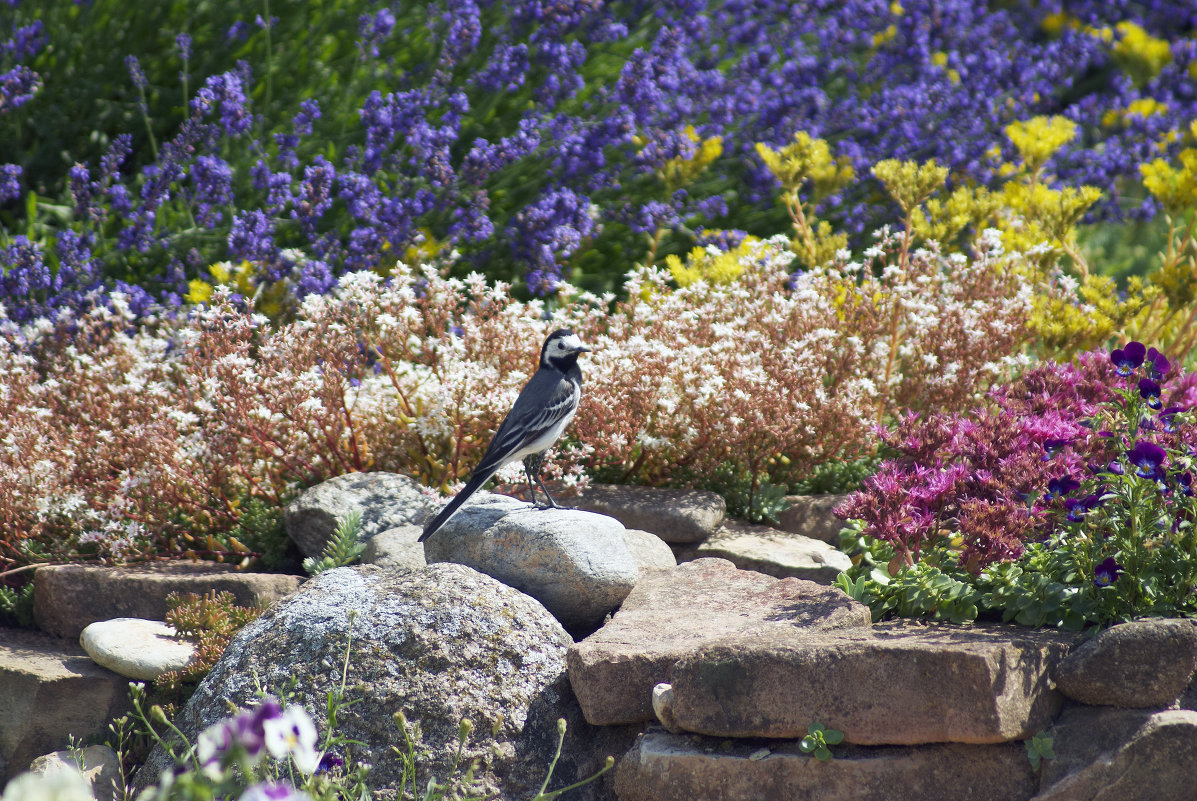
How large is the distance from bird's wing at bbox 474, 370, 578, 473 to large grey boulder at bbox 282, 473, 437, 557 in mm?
663

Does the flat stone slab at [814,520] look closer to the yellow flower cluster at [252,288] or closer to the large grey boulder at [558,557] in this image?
the large grey boulder at [558,557]

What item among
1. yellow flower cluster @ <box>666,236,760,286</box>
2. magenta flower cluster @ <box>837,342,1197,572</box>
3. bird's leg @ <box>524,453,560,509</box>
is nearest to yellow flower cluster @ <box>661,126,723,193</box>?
yellow flower cluster @ <box>666,236,760,286</box>

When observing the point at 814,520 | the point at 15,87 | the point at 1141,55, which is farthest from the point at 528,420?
the point at 1141,55

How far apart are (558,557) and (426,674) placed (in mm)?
687

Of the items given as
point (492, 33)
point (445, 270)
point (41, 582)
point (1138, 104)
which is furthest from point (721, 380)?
point (1138, 104)

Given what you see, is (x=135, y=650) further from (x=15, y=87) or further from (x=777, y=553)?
(x=15, y=87)

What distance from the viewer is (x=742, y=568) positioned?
14.8 ft

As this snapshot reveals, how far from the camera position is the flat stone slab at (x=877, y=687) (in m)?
2.84

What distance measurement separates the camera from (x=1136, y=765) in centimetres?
275

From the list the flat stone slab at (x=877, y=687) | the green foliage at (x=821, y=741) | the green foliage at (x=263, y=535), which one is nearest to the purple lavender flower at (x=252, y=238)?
the green foliage at (x=263, y=535)

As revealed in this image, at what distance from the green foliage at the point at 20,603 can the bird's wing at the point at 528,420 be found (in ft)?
7.20

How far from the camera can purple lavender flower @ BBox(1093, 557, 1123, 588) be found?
10.1ft

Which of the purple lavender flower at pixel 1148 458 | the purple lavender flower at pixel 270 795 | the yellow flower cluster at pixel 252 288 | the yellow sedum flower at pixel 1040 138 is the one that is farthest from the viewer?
the yellow sedum flower at pixel 1040 138

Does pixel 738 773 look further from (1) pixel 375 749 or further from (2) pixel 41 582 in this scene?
(2) pixel 41 582
